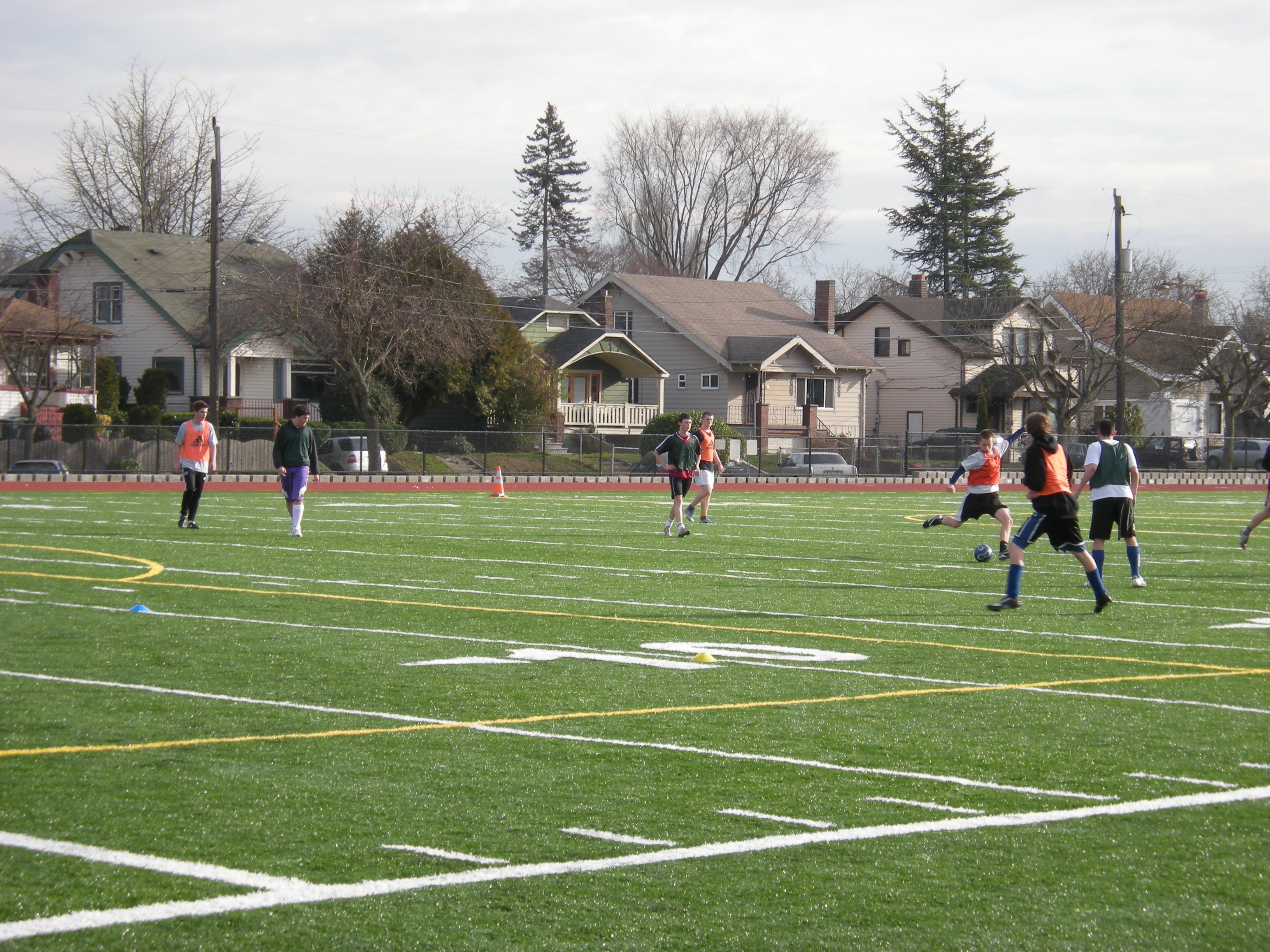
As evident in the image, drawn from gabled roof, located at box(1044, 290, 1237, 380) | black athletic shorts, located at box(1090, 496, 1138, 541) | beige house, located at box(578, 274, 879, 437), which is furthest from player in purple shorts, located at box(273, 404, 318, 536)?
gabled roof, located at box(1044, 290, 1237, 380)

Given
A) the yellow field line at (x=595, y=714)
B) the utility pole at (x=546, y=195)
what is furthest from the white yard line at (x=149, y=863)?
the utility pole at (x=546, y=195)

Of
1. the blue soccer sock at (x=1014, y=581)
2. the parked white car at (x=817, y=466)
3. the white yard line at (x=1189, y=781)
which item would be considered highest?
the parked white car at (x=817, y=466)

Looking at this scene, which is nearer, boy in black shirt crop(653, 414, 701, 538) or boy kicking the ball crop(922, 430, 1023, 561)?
boy kicking the ball crop(922, 430, 1023, 561)

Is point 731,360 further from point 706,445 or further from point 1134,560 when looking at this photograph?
point 1134,560

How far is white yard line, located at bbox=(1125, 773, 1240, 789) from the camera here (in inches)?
254

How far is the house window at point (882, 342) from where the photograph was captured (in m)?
73.4

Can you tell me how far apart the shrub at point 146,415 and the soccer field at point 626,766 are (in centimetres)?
3449

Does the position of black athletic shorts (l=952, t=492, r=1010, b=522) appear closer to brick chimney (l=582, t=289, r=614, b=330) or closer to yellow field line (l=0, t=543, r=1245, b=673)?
yellow field line (l=0, t=543, r=1245, b=673)

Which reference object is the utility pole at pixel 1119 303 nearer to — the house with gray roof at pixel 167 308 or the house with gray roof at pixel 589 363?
the house with gray roof at pixel 589 363

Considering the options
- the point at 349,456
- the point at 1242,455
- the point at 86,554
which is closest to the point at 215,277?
the point at 349,456

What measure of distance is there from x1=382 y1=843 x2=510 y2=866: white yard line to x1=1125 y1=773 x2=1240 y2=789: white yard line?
3.25 meters

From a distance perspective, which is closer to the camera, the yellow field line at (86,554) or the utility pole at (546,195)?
the yellow field line at (86,554)

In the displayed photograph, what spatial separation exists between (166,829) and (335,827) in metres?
0.68

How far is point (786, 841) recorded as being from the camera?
555 cm
